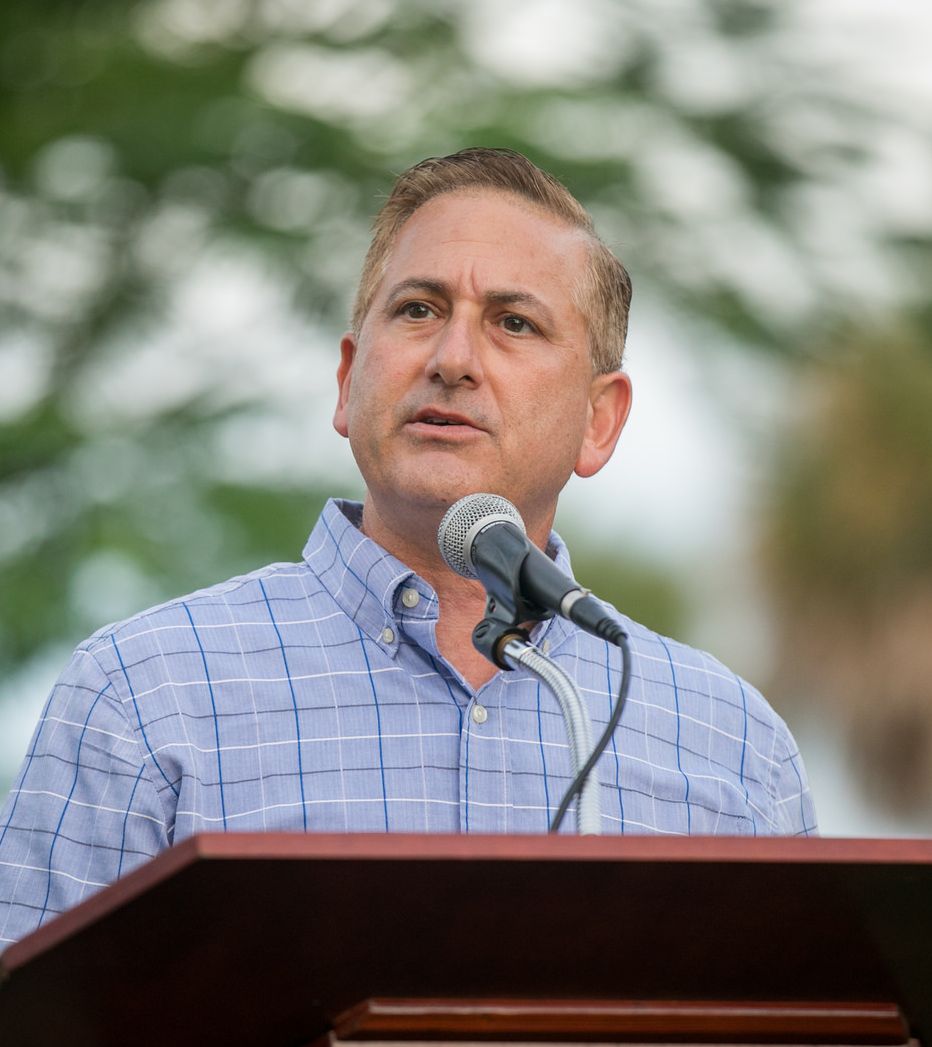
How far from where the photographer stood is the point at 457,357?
2.80 m

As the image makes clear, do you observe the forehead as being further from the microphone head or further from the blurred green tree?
the blurred green tree

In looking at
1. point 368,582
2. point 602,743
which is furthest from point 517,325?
point 602,743

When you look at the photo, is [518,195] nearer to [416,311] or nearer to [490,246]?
[490,246]

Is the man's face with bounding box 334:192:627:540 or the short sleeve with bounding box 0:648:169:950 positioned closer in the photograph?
the short sleeve with bounding box 0:648:169:950

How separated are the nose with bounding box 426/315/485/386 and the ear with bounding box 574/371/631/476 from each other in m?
0.41

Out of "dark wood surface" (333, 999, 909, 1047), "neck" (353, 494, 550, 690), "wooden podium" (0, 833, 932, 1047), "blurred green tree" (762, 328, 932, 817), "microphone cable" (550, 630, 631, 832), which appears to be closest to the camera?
"wooden podium" (0, 833, 932, 1047)

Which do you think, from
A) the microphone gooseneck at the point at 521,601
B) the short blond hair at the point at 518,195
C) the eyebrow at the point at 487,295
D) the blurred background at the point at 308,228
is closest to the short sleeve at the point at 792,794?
the short blond hair at the point at 518,195

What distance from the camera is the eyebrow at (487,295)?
2.96 meters

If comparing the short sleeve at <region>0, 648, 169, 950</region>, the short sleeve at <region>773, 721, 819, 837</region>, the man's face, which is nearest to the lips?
the man's face

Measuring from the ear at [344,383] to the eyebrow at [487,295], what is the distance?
0.65 ft

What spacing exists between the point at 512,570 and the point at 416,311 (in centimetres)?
110

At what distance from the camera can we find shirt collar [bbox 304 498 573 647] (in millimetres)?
2803

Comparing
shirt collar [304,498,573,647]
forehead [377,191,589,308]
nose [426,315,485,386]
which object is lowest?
shirt collar [304,498,573,647]

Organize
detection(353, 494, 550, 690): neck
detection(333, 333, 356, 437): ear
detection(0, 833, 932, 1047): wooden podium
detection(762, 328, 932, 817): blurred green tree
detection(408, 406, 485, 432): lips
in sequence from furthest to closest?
detection(762, 328, 932, 817): blurred green tree, detection(333, 333, 356, 437): ear, detection(353, 494, 550, 690): neck, detection(408, 406, 485, 432): lips, detection(0, 833, 932, 1047): wooden podium
